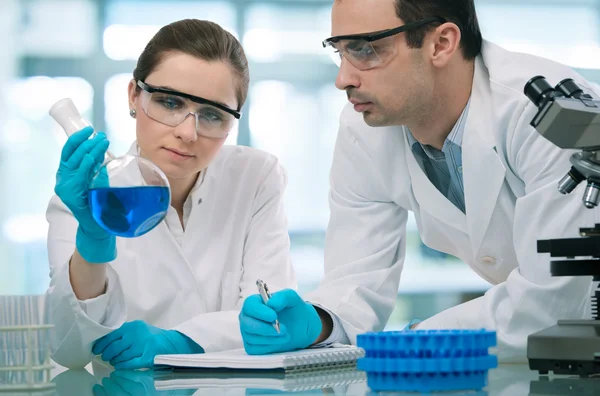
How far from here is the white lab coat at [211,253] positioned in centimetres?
207

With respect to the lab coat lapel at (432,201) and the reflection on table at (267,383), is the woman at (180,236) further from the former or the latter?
the lab coat lapel at (432,201)

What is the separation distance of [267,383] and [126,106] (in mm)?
6275

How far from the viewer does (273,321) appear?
65.9 inches

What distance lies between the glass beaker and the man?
347 mm

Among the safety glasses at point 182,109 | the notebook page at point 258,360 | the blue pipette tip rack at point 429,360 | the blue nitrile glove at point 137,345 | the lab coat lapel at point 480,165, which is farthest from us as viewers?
the safety glasses at point 182,109

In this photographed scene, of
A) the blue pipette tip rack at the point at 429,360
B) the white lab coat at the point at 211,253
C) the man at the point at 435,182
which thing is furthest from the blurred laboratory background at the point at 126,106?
the blue pipette tip rack at the point at 429,360

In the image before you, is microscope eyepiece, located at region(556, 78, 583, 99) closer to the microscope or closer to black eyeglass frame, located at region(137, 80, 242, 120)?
the microscope

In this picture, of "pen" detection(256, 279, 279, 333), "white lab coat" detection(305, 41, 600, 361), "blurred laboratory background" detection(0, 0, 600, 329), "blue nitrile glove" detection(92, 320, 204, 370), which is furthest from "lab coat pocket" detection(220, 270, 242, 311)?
"blurred laboratory background" detection(0, 0, 600, 329)

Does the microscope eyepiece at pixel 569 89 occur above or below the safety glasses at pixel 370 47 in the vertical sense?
above

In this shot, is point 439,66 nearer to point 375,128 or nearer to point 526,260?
point 375,128

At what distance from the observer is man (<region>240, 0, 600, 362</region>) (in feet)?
5.91

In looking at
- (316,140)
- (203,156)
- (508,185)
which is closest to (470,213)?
(508,185)

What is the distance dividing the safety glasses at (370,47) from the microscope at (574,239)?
0.81 meters

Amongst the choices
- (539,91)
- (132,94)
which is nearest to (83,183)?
(132,94)
